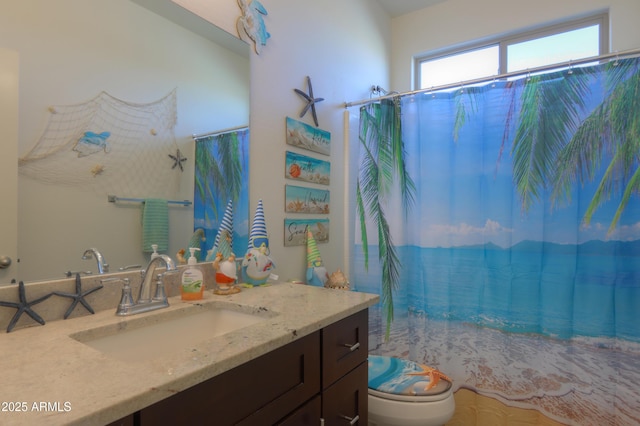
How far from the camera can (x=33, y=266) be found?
0.91 metres

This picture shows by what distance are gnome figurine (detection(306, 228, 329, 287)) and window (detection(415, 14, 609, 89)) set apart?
4.79 ft

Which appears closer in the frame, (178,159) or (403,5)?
(178,159)

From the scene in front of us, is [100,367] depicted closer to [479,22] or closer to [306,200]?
[306,200]

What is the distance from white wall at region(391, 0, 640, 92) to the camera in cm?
206

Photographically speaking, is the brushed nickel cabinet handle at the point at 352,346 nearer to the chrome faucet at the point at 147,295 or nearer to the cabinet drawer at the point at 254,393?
the cabinet drawer at the point at 254,393

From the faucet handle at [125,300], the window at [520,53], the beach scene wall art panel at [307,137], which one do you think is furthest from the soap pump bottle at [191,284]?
the window at [520,53]

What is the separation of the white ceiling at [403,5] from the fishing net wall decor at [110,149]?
6.80 feet

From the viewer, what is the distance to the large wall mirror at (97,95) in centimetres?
90

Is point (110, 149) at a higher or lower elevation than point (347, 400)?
higher

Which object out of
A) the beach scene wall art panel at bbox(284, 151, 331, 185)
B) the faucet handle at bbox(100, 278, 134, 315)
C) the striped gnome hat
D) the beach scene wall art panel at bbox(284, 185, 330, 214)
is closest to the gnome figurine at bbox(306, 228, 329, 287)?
the striped gnome hat

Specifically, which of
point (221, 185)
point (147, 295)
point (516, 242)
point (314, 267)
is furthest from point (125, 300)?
point (516, 242)

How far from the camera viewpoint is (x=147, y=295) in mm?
1055

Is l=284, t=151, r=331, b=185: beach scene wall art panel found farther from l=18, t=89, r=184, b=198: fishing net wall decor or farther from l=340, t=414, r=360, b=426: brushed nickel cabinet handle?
l=340, t=414, r=360, b=426: brushed nickel cabinet handle

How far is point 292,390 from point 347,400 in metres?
0.31
